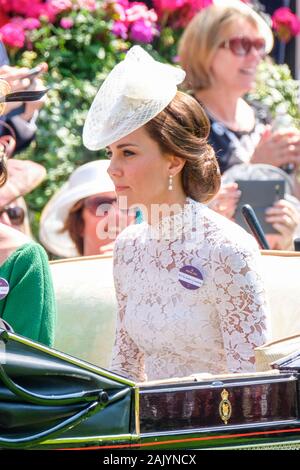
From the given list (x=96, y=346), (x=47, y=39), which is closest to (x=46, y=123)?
(x=47, y=39)

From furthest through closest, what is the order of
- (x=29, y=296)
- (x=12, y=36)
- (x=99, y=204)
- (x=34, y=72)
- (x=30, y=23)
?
(x=30, y=23) → (x=12, y=36) → (x=99, y=204) → (x=34, y=72) → (x=29, y=296)

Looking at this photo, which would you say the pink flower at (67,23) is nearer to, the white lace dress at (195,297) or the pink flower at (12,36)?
the pink flower at (12,36)

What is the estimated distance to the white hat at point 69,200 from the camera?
5281 millimetres

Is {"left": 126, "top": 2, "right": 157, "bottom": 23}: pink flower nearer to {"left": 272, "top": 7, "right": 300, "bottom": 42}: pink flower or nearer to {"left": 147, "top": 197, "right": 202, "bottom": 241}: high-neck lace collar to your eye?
{"left": 272, "top": 7, "right": 300, "bottom": 42}: pink flower

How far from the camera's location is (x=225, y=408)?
3133 mm

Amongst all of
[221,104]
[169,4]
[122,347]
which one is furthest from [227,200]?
[169,4]

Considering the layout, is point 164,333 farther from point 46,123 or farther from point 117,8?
point 117,8

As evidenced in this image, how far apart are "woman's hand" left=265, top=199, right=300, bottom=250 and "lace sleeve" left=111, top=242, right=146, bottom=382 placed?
1596 millimetres

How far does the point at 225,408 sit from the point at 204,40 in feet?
9.84

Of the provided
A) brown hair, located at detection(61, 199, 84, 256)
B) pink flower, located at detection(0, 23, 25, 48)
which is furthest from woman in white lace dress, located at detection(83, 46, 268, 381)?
pink flower, located at detection(0, 23, 25, 48)

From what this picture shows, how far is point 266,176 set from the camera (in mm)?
5633

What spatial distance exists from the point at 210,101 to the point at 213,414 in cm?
287

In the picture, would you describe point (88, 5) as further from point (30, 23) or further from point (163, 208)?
point (163, 208)

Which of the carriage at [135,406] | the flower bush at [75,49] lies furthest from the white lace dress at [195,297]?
the flower bush at [75,49]
